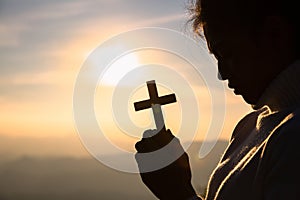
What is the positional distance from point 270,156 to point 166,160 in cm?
102

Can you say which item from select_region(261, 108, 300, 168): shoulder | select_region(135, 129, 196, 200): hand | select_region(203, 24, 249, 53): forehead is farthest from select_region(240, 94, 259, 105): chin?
select_region(135, 129, 196, 200): hand

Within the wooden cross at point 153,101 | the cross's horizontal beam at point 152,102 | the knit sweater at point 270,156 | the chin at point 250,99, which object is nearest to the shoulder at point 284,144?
the knit sweater at point 270,156

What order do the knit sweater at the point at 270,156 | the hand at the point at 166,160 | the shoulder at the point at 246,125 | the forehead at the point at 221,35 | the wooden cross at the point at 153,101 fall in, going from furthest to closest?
the wooden cross at the point at 153,101, the hand at the point at 166,160, the shoulder at the point at 246,125, the forehead at the point at 221,35, the knit sweater at the point at 270,156

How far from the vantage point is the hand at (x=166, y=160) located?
3201 mm

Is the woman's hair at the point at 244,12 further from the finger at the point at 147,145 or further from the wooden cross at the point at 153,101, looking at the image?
the wooden cross at the point at 153,101

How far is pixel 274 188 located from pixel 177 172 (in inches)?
41.8

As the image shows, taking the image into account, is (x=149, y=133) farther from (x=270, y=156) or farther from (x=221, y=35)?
(x=270, y=156)

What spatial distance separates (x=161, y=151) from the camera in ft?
10.5

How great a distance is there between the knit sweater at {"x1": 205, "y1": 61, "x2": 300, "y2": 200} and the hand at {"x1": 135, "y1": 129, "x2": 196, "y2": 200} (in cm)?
25

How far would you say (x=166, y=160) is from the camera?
323cm

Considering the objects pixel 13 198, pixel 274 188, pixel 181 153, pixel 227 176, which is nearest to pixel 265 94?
pixel 227 176

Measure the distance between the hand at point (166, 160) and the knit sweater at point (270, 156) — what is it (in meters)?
0.25

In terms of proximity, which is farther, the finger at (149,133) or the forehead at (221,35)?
the finger at (149,133)

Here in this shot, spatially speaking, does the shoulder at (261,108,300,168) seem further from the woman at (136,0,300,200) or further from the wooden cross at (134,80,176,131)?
the wooden cross at (134,80,176,131)
